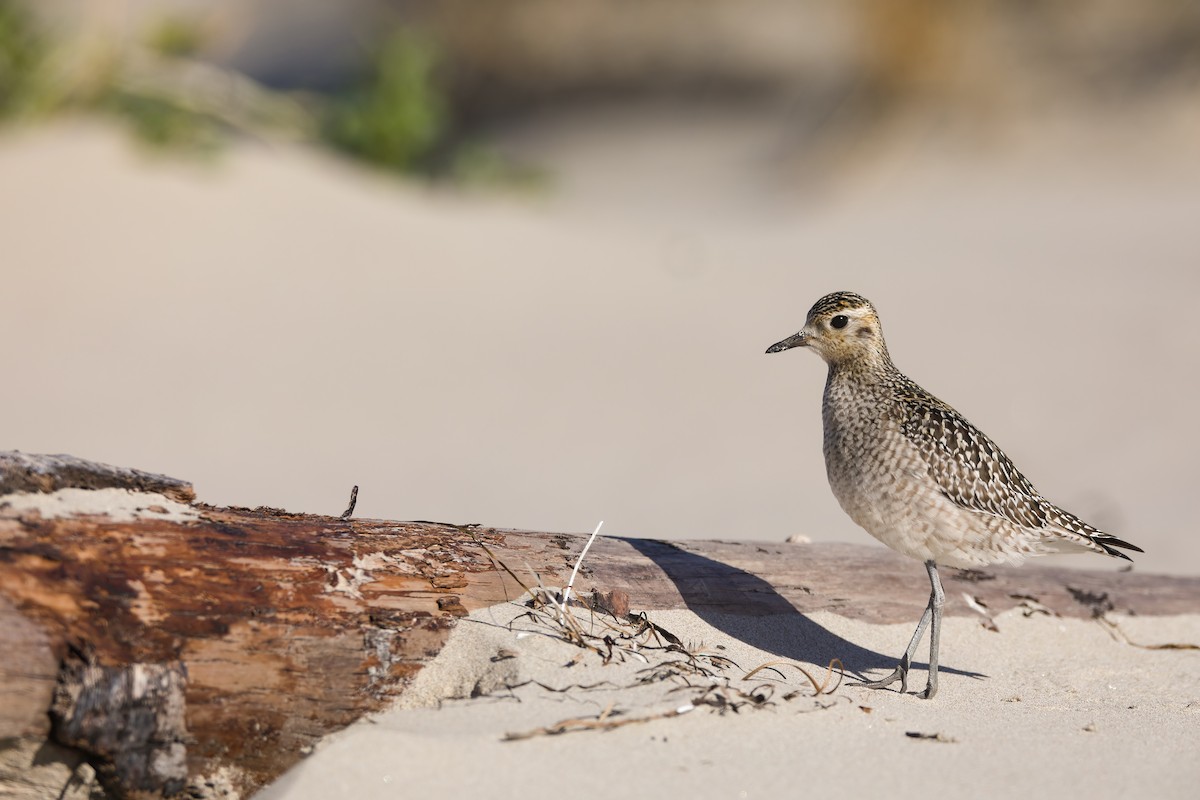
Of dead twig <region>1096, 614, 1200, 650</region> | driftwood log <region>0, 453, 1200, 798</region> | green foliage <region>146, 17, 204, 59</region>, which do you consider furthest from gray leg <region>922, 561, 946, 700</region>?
green foliage <region>146, 17, 204, 59</region>

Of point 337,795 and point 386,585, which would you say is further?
point 386,585

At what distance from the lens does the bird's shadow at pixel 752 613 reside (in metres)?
4.52

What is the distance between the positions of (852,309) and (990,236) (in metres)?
9.21

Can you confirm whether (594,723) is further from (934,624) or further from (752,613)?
(934,624)

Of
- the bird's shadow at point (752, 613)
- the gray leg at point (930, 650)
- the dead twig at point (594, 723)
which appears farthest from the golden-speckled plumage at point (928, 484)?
the dead twig at point (594, 723)

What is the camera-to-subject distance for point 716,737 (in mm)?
3586

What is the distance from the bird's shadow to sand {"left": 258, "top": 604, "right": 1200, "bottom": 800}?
36 millimetres

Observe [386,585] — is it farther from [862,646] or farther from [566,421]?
[566,421]

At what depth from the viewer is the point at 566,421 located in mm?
9711

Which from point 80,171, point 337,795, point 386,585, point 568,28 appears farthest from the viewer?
point 568,28

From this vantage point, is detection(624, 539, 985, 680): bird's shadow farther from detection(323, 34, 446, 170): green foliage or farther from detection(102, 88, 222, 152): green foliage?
detection(323, 34, 446, 170): green foliage

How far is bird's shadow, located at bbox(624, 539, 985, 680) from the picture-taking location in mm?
4516

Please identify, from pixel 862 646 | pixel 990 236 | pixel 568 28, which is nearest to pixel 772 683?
pixel 862 646

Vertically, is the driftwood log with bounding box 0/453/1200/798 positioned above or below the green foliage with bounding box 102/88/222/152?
below
